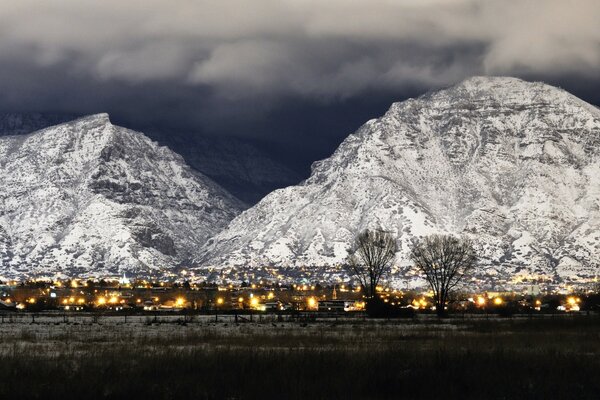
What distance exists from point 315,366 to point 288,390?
19.3 ft

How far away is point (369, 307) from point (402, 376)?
102m

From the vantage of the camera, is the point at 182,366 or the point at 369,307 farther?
the point at 369,307

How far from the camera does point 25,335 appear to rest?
80.1 m

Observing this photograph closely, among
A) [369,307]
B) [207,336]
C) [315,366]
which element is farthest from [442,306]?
[315,366]

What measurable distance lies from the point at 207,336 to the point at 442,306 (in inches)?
3333

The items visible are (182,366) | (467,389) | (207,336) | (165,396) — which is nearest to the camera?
(165,396)

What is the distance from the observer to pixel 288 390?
4178 cm

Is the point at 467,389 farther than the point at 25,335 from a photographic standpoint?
No

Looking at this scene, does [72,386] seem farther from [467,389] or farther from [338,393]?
[467,389]

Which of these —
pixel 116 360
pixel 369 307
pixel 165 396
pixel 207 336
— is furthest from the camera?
pixel 369 307

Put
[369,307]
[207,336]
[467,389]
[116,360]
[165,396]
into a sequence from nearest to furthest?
[165,396] → [467,389] → [116,360] → [207,336] → [369,307]

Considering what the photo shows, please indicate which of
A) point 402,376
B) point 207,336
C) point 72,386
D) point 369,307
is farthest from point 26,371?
point 369,307

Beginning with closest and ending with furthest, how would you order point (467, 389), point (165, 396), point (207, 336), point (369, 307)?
1. point (165, 396)
2. point (467, 389)
3. point (207, 336)
4. point (369, 307)

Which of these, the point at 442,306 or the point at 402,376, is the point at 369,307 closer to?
the point at 442,306
